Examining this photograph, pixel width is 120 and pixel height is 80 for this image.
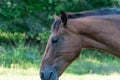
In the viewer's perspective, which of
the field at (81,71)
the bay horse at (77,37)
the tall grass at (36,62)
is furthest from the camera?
the tall grass at (36,62)

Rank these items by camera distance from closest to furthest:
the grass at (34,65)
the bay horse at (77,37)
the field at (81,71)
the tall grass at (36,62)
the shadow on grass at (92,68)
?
the bay horse at (77,37)
the field at (81,71)
the grass at (34,65)
the shadow on grass at (92,68)
the tall grass at (36,62)

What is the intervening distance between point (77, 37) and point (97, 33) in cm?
22

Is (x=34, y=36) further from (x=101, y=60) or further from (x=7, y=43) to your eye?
(x=101, y=60)

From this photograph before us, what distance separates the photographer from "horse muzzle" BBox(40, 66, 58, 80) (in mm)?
4531

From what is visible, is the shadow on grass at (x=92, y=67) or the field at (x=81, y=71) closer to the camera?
the field at (x=81, y=71)

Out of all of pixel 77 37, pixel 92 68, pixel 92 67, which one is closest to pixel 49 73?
pixel 77 37

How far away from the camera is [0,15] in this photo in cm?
1758

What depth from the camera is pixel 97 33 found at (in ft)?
14.7

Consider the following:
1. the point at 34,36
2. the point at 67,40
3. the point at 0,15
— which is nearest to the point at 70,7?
the point at 34,36

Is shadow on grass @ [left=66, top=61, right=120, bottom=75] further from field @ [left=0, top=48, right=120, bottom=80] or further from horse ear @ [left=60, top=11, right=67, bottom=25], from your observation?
horse ear @ [left=60, top=11, right=67, bottom=25]

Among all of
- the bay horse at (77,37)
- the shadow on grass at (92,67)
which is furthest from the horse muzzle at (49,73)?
the shadow on grass at (92,67)

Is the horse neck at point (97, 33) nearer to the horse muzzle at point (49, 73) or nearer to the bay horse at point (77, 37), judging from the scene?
the bay horse at point (77, 37)

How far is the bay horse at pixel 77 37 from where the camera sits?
446 cm

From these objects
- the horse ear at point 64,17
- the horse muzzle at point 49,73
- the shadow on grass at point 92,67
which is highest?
the horse ear at point 64,17
